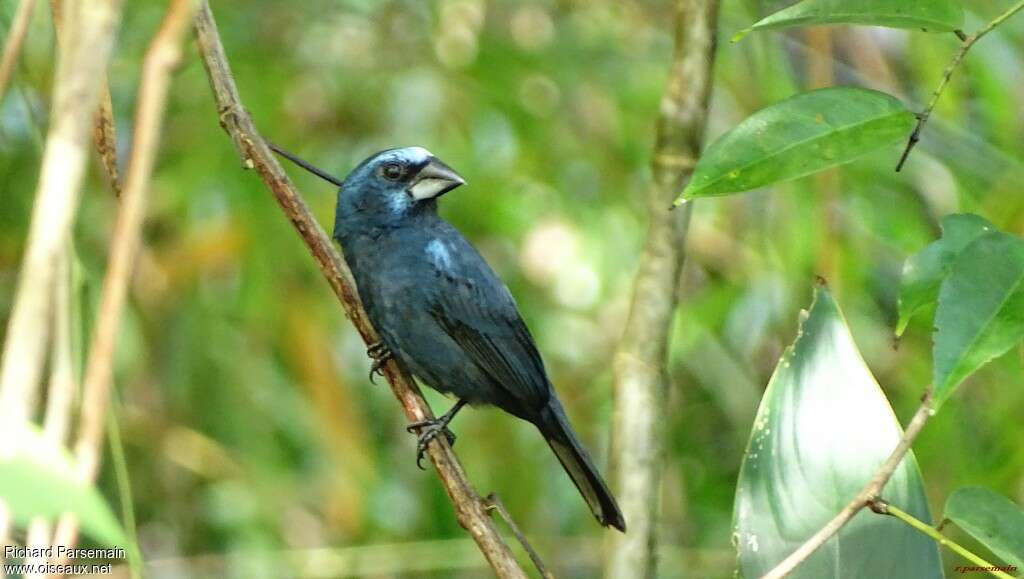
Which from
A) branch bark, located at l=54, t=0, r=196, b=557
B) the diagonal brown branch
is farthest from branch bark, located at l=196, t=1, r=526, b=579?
branch bark, located at l=54, t=0, r=196, b=557

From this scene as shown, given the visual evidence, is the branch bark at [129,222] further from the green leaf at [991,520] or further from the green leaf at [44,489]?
the green leaf at [991,520]

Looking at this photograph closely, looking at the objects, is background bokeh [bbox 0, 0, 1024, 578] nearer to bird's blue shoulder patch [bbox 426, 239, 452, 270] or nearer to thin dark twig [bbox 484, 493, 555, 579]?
bird's blue shoulder patch [bbox 426, 239, 452, 270]

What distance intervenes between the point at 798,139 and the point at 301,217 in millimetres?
936

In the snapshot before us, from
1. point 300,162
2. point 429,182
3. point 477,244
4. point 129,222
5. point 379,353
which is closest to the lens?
point 129,222

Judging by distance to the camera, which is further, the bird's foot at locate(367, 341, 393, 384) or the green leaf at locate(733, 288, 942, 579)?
the bird's foot at locate(367, 341, 393, 384)

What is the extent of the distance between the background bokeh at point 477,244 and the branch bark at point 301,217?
6.05 ft

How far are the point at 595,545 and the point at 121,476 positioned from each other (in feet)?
12.8

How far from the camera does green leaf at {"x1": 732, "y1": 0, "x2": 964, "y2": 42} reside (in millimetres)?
1866

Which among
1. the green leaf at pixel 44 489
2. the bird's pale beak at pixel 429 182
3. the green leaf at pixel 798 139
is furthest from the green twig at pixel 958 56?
the bird's pale beak at pixel 429 182

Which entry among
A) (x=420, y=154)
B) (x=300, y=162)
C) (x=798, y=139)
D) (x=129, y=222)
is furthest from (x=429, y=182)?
(x=129, y=222)

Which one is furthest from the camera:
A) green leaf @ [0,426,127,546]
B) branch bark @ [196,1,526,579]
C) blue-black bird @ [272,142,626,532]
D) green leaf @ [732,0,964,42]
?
blue-black bird @ [272,142,626,532]

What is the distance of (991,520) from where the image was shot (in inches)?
69.4

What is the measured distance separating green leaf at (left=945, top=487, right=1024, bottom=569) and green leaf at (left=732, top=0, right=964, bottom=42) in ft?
2.15

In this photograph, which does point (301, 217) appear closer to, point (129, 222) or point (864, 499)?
point (864, 499)
